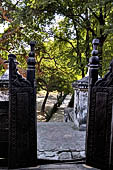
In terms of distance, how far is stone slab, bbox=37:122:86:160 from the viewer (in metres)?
3.15

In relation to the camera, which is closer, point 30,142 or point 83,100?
point 30,142

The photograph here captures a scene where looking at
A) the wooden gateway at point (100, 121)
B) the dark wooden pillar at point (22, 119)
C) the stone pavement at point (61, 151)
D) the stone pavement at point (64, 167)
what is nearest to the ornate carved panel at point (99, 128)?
the wooden gateway at point (100, 121)

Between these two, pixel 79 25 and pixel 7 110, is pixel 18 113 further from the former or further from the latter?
pixel 79 25

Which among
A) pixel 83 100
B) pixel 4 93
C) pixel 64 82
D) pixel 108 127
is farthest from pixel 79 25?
pixel 108 127

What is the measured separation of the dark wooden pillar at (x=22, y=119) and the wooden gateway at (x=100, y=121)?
118 cm

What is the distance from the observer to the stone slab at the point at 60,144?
3.15 metres

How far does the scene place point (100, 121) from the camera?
2863 millimetres

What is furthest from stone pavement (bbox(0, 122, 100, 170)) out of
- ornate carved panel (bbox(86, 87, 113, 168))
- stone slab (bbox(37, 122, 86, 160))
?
ornate carved panel (bbox(86, 87, 113, 168))

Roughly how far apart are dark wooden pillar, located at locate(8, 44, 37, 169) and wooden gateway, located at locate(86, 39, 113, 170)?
118 centimetres

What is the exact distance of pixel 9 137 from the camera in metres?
2.83

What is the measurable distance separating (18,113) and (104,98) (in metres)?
1.74

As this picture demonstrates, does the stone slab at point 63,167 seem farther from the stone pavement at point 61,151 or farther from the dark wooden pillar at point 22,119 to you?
the dark wooden pillar at point 22,119

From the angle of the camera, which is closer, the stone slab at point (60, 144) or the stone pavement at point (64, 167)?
the stone pavement at point (64, 167)

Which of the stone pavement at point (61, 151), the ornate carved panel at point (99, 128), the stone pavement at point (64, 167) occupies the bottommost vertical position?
the stone pavement at point (64, 167)
